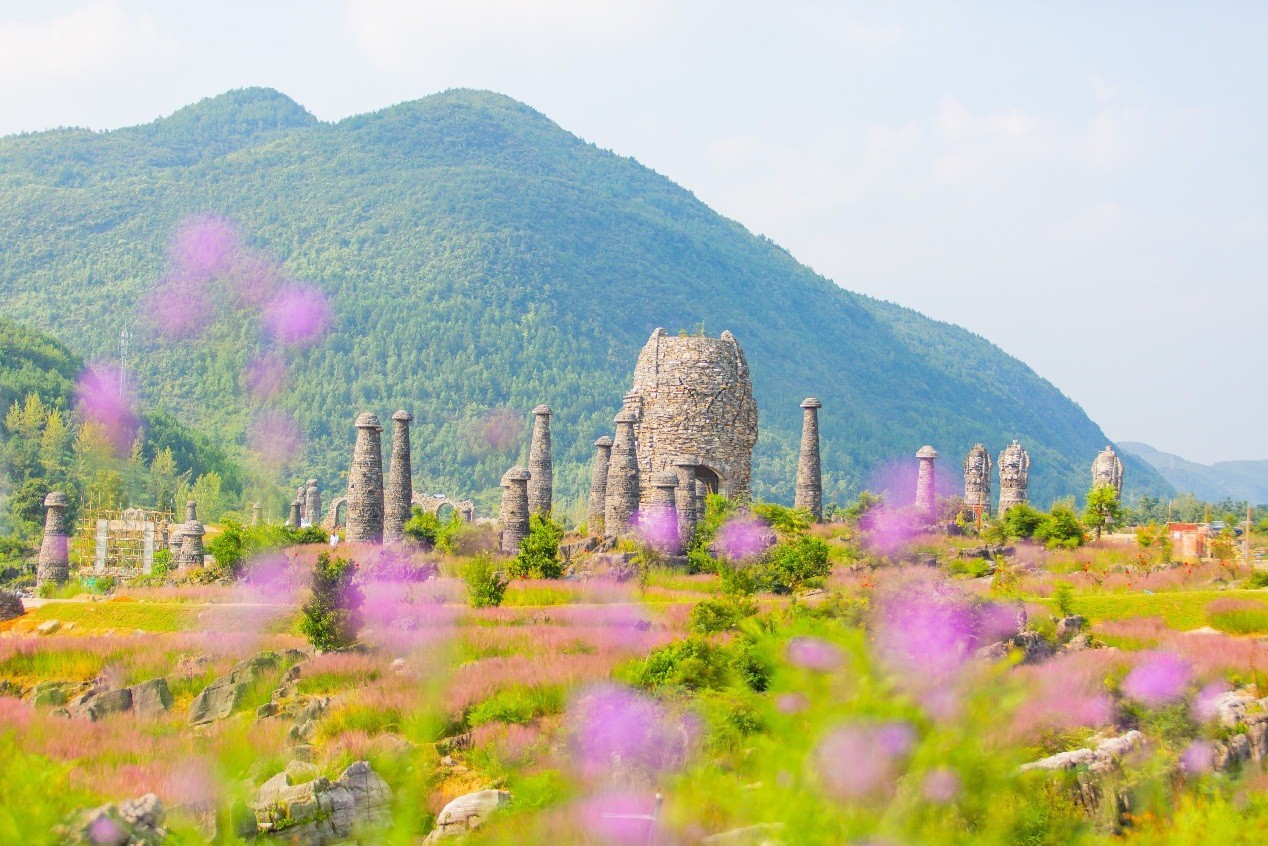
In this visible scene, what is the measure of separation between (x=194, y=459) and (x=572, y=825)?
305 ft

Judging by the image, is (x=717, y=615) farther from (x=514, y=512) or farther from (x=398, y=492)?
(x=398, y=492)

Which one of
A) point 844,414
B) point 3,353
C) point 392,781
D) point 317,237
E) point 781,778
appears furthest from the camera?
point 317,237

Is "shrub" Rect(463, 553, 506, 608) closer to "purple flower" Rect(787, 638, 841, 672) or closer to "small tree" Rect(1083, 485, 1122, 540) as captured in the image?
"purple flower" Rect(787, 638, 841, 672)

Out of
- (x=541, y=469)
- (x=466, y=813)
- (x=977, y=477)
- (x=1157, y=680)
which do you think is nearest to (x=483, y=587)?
(x=466, y=813)

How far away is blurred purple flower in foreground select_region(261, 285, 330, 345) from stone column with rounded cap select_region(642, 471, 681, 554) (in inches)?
4820

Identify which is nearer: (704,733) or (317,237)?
(704,733)

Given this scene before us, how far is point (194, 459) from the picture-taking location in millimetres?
95125

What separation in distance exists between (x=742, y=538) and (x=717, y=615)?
11478 millimetres

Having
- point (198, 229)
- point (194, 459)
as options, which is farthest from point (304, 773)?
point (198, 229)

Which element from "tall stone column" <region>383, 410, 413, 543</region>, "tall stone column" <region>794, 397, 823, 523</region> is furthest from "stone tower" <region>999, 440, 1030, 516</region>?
"tall stone column" <region>383, 410, 413, 543</region>

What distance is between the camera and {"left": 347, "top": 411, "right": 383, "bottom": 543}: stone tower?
1297 inches

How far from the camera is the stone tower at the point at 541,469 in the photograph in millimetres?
37219

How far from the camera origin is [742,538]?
96.4ft

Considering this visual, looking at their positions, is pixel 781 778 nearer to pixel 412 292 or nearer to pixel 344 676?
pixel 344 676
